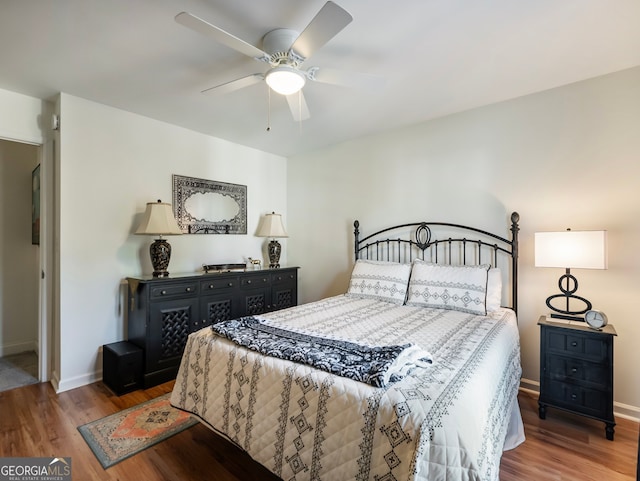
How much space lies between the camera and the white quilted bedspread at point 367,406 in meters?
1.05

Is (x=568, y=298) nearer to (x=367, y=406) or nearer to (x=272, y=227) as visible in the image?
(x=367, y=406)

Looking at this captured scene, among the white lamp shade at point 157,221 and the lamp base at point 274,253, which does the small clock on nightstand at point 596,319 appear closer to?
the lamp base at point 274,253

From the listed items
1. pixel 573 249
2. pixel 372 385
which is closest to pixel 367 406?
pixel 372 385

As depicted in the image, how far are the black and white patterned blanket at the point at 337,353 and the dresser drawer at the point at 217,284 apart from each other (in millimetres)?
1225

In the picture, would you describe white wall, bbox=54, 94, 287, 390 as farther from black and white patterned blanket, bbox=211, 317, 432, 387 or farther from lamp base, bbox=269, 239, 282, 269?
black and white patterned blanket, bbox=211, 317, 432, 387

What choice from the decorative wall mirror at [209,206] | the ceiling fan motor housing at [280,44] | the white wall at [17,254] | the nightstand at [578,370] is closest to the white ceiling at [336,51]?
the ceiling fan motor housing at [280,44]

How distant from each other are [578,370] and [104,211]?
3.98 meters

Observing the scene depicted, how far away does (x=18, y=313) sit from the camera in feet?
11.8

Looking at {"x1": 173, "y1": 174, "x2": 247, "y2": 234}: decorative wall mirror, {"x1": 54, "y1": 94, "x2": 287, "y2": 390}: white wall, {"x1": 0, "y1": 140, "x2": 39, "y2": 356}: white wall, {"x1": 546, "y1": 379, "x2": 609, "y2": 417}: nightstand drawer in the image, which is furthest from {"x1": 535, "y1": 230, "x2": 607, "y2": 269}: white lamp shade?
{"x1": 0, "y1": 140, "x2": 39, "y2": 356}: white wall

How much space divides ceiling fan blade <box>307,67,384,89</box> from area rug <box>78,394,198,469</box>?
248cm

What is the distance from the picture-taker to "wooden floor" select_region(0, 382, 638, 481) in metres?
1.69

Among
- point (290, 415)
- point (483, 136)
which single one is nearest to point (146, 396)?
point (290, 415)

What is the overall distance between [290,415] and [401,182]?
2.68 meters

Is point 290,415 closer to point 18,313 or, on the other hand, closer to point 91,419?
point 91,419
